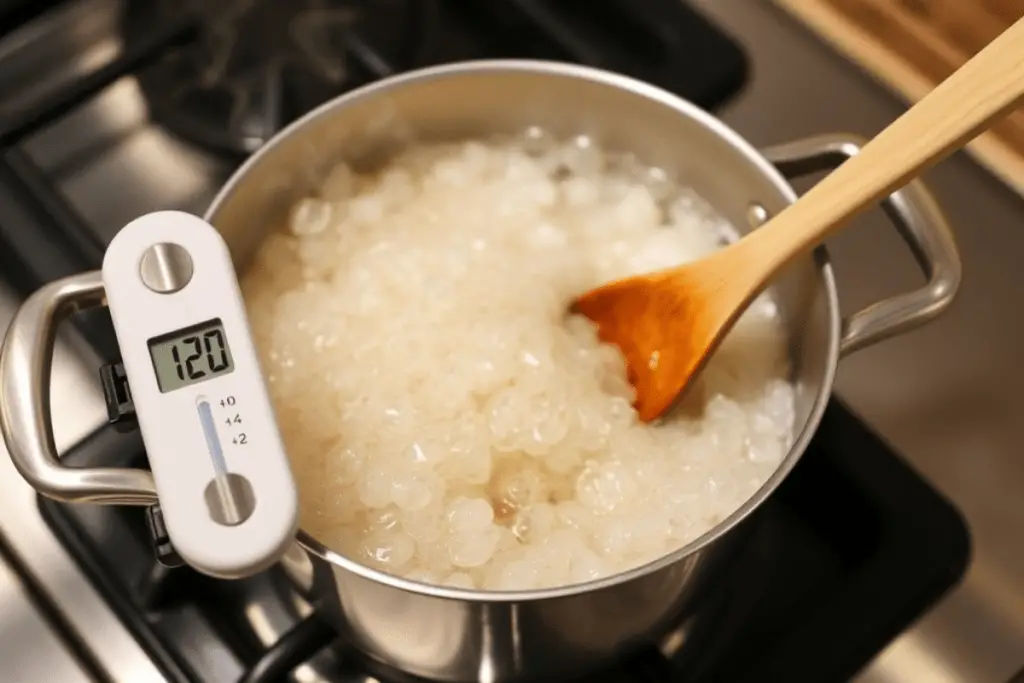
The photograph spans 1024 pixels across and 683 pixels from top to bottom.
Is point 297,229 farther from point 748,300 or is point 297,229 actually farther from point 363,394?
point 748,300

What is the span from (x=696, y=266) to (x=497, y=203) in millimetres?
195

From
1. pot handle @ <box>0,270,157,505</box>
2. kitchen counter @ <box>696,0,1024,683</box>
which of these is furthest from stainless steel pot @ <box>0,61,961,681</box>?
kitchen counter @ <box>696,0,1024,683</box>

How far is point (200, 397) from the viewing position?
55 cm

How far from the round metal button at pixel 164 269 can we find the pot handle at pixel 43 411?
1.9 inches

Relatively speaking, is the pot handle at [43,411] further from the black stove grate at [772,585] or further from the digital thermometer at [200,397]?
the black stove grate at [772,585]

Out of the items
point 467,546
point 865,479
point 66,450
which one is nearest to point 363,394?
point 467,546

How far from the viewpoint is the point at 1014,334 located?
0.85m

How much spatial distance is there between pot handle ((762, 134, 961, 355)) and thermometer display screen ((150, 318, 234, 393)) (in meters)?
0.37

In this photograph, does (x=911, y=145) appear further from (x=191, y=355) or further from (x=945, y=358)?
(x=191, y=355)

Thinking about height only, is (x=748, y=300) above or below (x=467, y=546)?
above

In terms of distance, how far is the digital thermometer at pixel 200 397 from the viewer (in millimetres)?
513

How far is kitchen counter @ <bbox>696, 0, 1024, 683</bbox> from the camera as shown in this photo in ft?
2.46

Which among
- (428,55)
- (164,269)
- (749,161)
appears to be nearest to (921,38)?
(749,161)

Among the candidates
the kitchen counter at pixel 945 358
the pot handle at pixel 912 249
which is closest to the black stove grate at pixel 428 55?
the kitchen counter at pixel 945 358
